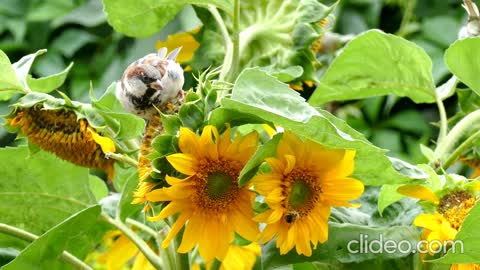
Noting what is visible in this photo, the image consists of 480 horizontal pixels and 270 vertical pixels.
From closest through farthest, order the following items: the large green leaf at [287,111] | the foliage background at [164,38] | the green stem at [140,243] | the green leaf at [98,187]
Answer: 1. the large green leaf at [287,111]
2. the green stem at [140,243]
3. the green leaf at [98,187]
4. the foliage background at [164,38]

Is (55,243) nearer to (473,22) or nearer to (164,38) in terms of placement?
(473,22)

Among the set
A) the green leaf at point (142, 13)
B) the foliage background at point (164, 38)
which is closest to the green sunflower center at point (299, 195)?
the green leaf at point (142, 13)

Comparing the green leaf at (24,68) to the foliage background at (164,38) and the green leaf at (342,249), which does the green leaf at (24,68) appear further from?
the foliage background at (164,38)

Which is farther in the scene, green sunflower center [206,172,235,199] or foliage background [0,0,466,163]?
foliage background [0,0,466,163]

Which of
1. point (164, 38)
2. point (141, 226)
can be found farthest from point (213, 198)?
point (164, 38)

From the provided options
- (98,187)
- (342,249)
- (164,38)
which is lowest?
(164,38)

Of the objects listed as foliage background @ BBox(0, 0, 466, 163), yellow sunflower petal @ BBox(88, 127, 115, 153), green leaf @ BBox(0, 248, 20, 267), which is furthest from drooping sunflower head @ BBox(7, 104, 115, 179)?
foliage background @ BBox(0, 0, 466, 163)

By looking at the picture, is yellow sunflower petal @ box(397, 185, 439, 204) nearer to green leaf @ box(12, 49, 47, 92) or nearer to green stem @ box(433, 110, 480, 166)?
green stem @ box(433, 110, 480, 166)
